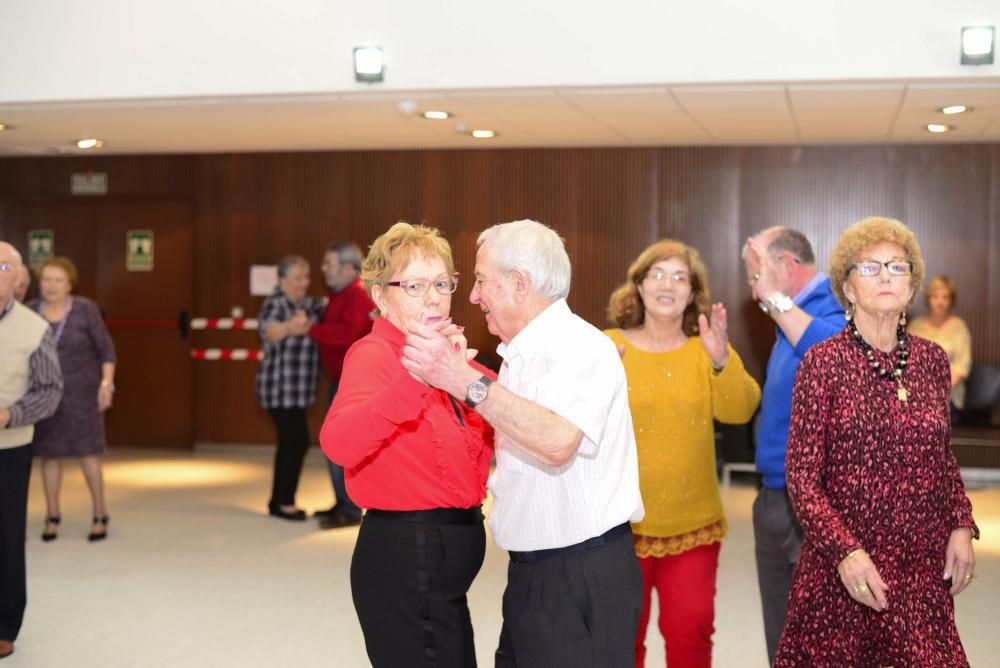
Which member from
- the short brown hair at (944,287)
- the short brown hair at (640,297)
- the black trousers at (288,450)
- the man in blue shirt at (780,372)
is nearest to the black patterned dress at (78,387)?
the black trousers at (288,450)

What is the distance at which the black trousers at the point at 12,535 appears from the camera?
4.80 meters

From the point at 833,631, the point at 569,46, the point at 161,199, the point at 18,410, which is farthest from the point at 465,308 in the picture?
the point at 833,631

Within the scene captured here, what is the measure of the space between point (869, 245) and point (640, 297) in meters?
0.99

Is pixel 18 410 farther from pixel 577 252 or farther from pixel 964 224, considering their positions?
pixel 964 224

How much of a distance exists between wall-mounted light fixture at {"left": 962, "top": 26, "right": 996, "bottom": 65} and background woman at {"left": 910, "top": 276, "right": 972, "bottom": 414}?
11.5ft

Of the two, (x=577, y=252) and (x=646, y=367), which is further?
(x=577, y=252)

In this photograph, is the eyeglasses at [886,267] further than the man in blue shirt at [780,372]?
No

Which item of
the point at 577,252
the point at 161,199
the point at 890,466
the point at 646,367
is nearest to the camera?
the point at 890,466

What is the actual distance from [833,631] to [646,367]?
3.65 feet

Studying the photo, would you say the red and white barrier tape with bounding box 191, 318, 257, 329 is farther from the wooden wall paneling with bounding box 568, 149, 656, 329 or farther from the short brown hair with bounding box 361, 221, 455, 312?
the short brown hair with bounding box 361, 221, 455, 312

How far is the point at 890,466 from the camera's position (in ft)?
9.32

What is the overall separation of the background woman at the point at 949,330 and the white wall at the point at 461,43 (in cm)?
345

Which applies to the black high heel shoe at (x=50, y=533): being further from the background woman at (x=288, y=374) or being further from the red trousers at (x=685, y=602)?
the red trousers at (x=685, y=602)

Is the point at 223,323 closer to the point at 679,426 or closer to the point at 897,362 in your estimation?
the point at 679,426
